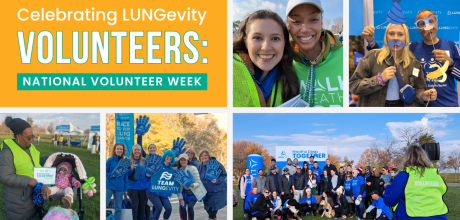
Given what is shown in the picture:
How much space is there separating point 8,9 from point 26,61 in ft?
3.09

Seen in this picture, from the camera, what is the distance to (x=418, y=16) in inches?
237

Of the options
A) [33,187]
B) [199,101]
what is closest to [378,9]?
[199,101]

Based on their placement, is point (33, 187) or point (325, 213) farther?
point (325, 213)

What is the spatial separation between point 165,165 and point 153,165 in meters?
0.20

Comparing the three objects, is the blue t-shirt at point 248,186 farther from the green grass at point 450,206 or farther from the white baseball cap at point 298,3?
the white baseball cap at point 298,3

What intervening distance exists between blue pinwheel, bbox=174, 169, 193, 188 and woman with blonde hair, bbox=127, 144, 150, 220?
506 mm

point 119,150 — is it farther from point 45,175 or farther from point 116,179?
point 45,175

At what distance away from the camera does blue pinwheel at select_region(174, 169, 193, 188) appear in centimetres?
605

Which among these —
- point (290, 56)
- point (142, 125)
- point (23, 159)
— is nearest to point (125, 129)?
point (142, 125)

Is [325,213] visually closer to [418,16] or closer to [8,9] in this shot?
[418,16]

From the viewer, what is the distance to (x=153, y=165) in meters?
6.10

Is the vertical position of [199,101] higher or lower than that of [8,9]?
lower

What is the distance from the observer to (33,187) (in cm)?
596

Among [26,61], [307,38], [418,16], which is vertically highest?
[418,16]
